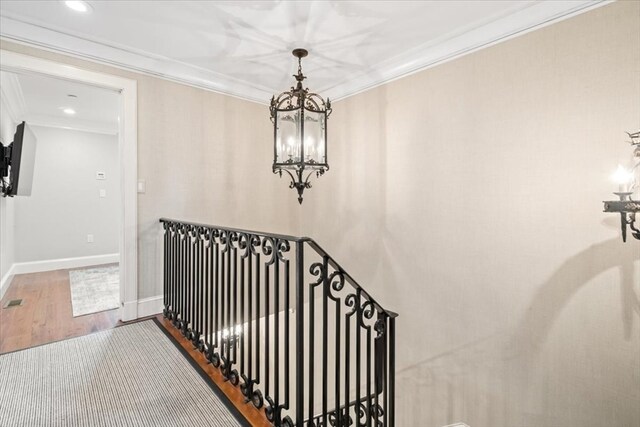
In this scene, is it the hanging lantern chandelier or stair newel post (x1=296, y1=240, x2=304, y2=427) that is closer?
stair newel post (x1=296, y1=240, x2=304, y2=427)

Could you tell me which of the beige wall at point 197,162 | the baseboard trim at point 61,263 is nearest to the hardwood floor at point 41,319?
the beige wall at point 197,162

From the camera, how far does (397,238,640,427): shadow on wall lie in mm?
1839

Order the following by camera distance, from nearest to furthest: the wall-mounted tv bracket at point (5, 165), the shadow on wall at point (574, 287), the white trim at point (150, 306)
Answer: the shadow on wall at point (574, 287)
the white trim at point (150, 306)
the wall-mounted tv bracket at point (5, 165)

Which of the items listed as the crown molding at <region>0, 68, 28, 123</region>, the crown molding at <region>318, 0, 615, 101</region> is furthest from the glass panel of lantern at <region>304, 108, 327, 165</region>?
the crown molding at <region>0, 68, 28, 123</region>

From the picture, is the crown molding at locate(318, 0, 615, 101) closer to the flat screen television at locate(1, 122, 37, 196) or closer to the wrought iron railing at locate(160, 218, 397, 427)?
the wrought iron railing at locate(160, 218, 397, 427)

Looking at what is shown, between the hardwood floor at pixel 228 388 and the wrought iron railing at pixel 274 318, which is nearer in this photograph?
the wrought iron railing at pixel 274 318

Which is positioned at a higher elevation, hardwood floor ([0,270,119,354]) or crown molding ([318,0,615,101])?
crown molding ([318,0,615,101])

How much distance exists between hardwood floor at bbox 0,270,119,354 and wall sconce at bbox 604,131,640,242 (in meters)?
3.64

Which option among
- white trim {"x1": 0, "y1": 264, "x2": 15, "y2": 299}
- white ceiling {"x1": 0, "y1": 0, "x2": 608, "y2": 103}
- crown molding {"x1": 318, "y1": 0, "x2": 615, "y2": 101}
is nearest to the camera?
crown molding {"x1": 318, "y1": 0, "x2": 615, "y2": 101}

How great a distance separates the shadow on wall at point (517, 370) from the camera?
6.03 ft

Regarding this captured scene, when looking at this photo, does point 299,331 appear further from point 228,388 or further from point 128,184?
point 128,184

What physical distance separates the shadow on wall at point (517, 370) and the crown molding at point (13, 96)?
4.98 metres

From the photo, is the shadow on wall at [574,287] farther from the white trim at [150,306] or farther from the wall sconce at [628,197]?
the white trim at [150,306]

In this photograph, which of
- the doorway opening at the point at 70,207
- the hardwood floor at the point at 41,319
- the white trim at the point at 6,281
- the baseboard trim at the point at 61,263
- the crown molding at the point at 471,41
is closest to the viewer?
the crown molding at the point at 471,41
